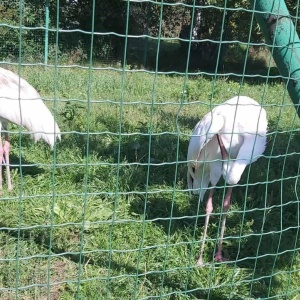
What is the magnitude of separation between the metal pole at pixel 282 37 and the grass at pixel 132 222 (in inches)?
4.9

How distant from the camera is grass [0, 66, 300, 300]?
2.88 meters

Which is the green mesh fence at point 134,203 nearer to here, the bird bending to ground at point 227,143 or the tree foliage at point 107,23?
→ the bird bending to ground at point 227,143

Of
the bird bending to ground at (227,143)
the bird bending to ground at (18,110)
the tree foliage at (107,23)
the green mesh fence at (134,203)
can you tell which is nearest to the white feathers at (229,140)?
the bird bending to ground at (227,143)

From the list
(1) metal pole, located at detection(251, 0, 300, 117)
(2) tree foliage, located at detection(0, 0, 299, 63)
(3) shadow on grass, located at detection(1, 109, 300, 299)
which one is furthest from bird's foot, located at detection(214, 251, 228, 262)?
(2) tree foliage, located at detection(0, 0, 299, 63)

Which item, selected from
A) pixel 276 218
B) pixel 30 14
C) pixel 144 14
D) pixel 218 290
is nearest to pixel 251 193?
pixel 276 218

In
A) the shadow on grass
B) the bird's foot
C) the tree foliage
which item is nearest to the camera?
the shadow on grass

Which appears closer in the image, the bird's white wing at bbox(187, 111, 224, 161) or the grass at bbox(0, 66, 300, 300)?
the grass at bbox(0, 66, 300, 300)

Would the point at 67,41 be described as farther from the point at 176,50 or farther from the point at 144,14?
the point at 176,50

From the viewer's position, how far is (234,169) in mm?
3660

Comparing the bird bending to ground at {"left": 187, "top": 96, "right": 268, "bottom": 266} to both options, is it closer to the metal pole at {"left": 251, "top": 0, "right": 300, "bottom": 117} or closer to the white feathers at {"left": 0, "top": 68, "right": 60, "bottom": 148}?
the metal pole at {"left": 251, "top": 0, "right": 300, "bottom": 117}

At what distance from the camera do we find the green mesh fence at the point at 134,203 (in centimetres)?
266

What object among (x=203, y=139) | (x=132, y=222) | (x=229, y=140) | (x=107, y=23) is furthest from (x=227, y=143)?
(x=107, y=23)

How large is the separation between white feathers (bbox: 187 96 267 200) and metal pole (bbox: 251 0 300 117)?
30.8 inches

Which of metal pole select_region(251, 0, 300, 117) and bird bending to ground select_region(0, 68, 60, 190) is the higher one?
metal pole select_region(251, 0, 300, 117)
